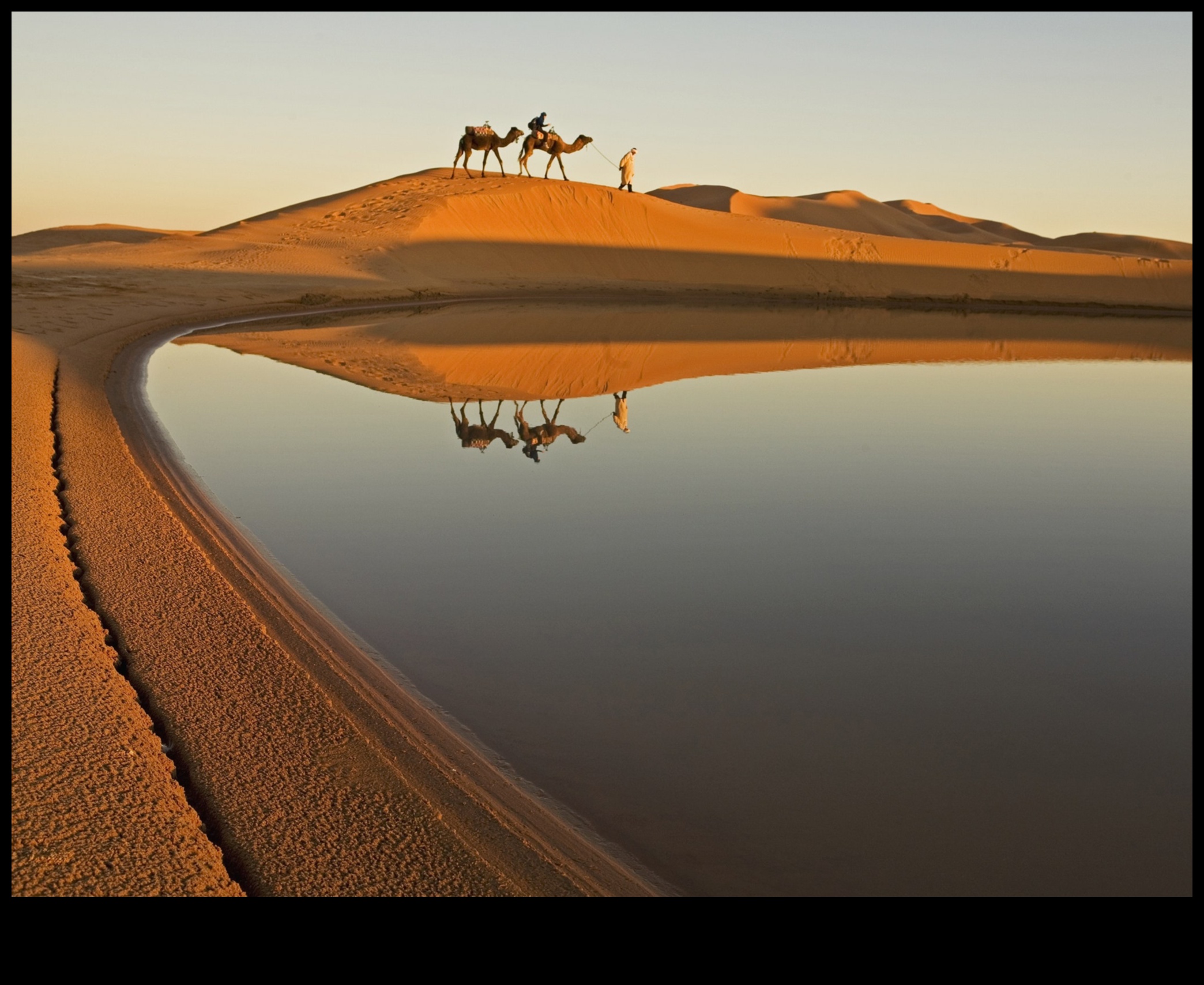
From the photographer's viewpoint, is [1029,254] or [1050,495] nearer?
[1050,495]

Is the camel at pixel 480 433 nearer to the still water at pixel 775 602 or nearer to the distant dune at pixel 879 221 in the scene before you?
the still water at pixel 775 602

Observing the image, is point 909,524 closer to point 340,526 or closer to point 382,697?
point 340,526

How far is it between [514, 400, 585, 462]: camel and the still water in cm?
6

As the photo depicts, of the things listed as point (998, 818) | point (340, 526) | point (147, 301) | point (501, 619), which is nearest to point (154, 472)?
point (340, 526)

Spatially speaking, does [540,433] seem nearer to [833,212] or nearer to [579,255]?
[579,255]

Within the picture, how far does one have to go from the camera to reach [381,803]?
335cm

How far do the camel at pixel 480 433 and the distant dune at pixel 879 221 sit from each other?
65.7 meters

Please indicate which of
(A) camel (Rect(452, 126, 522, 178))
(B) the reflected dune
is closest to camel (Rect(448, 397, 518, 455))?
(B) the reflected dune

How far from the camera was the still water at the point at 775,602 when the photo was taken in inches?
142

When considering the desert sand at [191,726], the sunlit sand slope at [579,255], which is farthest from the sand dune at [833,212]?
the desert sand at [191,726]

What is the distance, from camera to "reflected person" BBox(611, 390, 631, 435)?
36.6 ft
